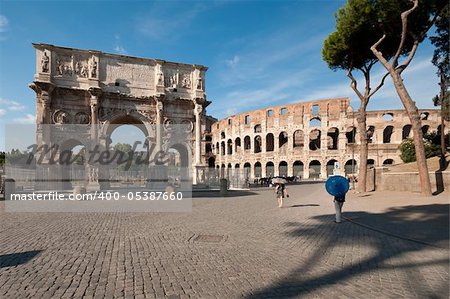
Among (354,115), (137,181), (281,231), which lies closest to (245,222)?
(281,231)

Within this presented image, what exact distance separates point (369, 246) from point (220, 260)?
305 centimetres

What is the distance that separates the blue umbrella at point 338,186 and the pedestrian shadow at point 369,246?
0.88 meters

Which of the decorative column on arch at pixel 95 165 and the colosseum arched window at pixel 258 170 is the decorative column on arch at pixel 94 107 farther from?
the colosseum arched window at pixel 258 170

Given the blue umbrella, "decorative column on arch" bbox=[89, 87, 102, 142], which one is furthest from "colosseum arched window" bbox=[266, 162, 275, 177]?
the blue umbrella

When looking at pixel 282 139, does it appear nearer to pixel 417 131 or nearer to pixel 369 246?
pixel 417 131

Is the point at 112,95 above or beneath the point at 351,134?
above

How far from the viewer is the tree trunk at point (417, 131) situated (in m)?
12.3

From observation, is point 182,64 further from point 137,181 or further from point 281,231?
point 281,231

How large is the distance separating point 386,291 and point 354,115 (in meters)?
39.9

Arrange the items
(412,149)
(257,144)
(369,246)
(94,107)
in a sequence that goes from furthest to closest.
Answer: (257,144), (412,149), (94,107), (369,246)

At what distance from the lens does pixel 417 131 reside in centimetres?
1288

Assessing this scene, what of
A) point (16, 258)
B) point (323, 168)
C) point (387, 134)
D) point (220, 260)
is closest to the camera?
point (220, 260)

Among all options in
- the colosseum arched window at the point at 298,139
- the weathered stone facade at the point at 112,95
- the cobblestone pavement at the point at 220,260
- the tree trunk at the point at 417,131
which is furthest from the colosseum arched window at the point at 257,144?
the cobblestone pavement at the point at 220,260

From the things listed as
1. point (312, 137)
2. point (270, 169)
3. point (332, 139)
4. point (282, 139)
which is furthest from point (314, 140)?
point (270, 169)
